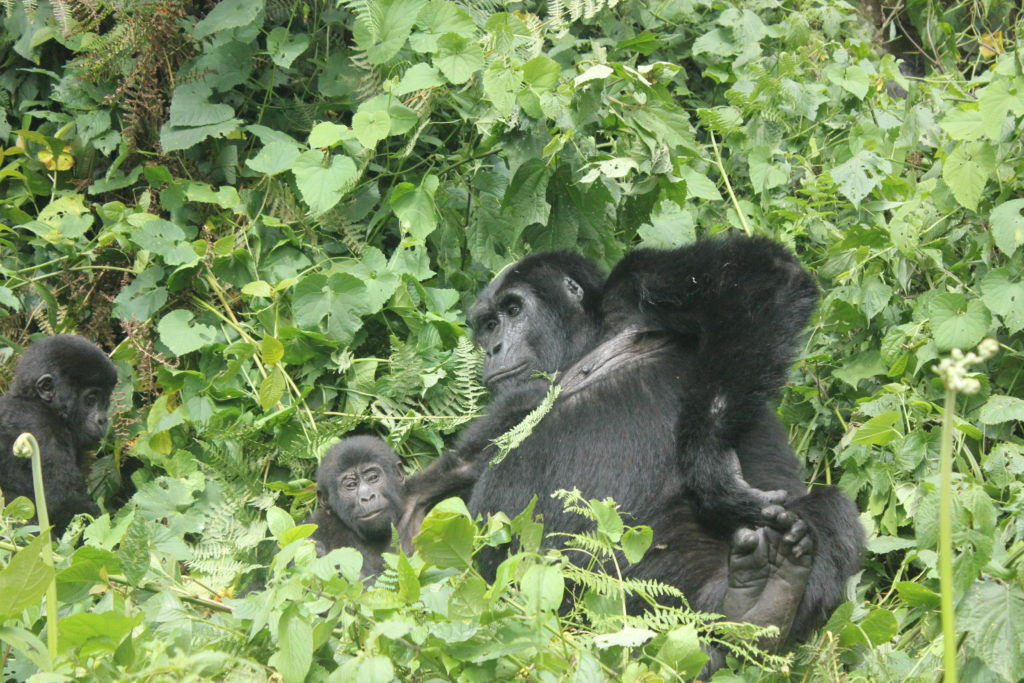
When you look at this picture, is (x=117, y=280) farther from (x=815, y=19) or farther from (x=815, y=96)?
(x=815, y=19)

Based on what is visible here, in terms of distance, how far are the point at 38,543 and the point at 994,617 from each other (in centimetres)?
190

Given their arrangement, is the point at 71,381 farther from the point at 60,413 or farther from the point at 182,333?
the point at 182,333

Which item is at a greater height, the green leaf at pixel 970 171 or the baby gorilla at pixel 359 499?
the green leaf at pixel 970 171

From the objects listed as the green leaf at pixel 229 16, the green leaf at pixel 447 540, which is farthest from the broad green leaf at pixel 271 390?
the green leaf at pixel 447 540

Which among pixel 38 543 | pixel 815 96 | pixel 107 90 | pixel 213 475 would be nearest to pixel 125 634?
pixel 38 543

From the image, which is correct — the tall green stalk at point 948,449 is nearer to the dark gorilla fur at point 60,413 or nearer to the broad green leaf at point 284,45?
the dark gorilla fur at point 60,413

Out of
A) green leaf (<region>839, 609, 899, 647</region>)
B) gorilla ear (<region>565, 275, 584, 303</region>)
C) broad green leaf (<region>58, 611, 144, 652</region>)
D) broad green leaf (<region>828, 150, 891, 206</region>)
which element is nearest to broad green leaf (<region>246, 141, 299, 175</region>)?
gorilla ear (<region>565, 275, 584, 303</region>)

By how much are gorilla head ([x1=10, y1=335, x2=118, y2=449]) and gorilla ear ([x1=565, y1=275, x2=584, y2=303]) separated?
1.87 m

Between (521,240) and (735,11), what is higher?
(735,11)

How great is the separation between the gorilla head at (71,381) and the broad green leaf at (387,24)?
1624 mm

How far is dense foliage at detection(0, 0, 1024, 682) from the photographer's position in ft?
13.1

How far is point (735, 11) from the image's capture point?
223 inches

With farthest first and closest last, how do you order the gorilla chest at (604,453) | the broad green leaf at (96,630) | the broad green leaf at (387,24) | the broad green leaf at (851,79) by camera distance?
the broad green leaf at (851,79)
the broad green leaf at (387,24)
the gorilla chest at (604,453)
the broad green leaf at (96,630)

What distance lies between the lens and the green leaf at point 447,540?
220 centimetres
